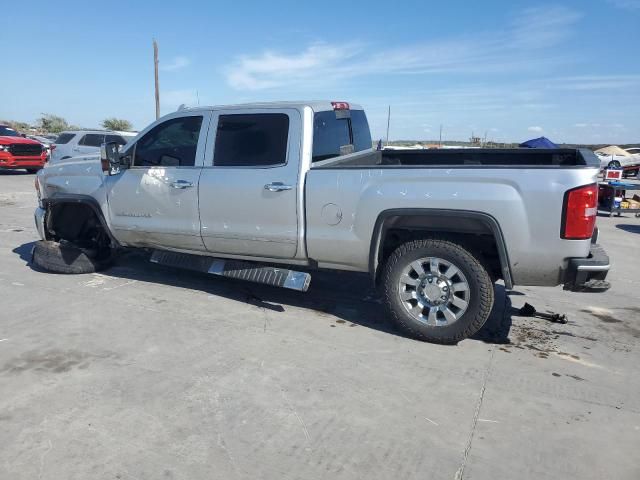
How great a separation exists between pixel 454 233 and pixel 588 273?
104cm

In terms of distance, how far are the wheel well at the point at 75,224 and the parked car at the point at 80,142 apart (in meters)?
11.4

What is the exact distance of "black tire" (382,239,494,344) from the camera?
4.07 metres

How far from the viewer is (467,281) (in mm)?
4113

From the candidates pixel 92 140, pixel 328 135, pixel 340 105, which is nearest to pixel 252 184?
pixel 328 135

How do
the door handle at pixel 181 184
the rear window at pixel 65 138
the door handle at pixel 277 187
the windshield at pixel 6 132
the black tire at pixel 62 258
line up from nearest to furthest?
the door handle at pixel 277 187, the door handle at pixel 181 184, the black tire at pixel 62 258, the rear window at pixel 65 138, the windshield at pixel 6 132

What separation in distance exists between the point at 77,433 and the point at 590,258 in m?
3.74

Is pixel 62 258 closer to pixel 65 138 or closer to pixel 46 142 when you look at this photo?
pixel 65 138

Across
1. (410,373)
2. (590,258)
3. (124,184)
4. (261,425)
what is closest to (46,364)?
(261,425)

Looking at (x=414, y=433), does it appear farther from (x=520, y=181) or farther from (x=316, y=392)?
(x=520, y=181)

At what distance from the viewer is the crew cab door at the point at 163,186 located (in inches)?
203

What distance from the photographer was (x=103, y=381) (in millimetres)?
3531

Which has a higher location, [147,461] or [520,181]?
[520,181]

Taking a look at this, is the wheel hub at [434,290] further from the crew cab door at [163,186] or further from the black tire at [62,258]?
the black tire at [62,258]

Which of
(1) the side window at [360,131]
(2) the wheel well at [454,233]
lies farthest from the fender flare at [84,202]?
(2) the wheel well at [454,233]
